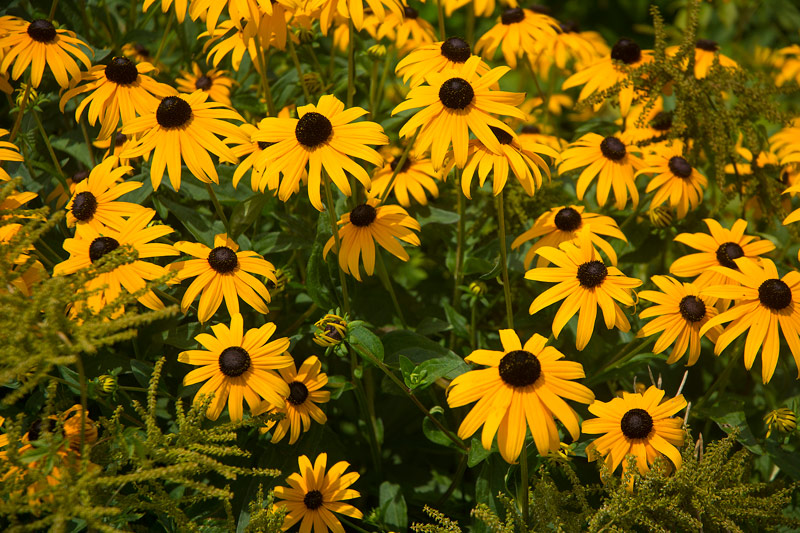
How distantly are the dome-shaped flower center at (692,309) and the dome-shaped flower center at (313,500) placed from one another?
904 millimetres

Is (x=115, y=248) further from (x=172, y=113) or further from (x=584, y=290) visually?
(x=584, y=290)

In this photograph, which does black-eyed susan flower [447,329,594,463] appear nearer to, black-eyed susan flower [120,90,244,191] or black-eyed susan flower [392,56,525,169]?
black-eyed susan flower [392,56,525,169]

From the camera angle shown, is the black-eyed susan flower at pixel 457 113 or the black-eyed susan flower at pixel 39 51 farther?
the black-eyed susan flower at pixel 39 51

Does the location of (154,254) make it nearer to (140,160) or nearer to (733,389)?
(140,160)

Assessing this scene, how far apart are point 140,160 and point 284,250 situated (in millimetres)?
541

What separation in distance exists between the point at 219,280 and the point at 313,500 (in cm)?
53

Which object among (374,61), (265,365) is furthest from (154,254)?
(374,61)

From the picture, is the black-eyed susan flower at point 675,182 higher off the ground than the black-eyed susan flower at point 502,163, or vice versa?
the black-eyed susan flower at point 502,163

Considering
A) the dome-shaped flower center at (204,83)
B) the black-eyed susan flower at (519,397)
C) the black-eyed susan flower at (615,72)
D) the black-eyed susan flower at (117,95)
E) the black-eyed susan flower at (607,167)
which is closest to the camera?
the black-eyed susan flower at (519,397)

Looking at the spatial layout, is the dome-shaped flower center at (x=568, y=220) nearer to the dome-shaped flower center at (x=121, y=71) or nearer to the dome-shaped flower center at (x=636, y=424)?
the dome-shaped flower center at (x=636, y=424)

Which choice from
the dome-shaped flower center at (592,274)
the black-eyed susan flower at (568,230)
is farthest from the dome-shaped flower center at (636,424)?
the black-eyed susan flower at (568,230)

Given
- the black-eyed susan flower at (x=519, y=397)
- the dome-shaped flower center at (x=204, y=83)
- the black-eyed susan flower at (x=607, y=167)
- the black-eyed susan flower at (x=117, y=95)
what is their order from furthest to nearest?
the dome-shaped flower center at (x=204, y=83) < the black-eyed susan flower at (x=607, y=167) < the black-eyed susan flower at (x=117, y=95) < the black-eyed susan flower at (x=519, y=397)

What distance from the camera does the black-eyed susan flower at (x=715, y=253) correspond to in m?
1.63

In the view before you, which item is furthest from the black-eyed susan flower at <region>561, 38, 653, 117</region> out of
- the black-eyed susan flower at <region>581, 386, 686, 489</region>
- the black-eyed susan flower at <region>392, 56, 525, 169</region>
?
the black-eyed susan flower at <region>581, 386, 686, 489</region>
